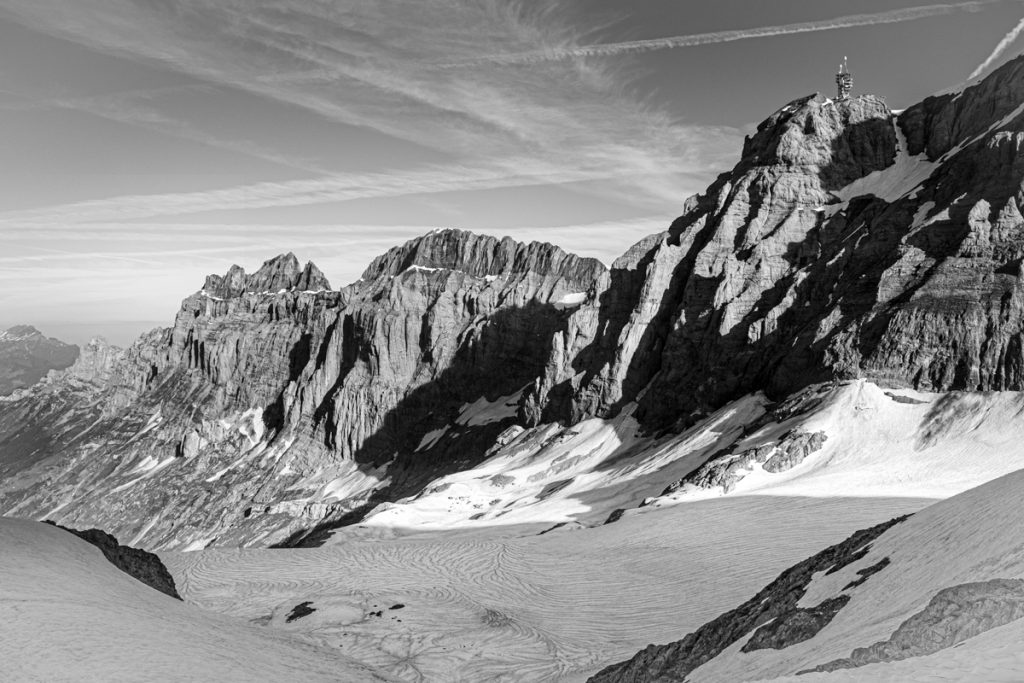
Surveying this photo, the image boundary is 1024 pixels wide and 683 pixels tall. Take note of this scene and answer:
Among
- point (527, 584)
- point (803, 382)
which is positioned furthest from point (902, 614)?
point (803, 382)

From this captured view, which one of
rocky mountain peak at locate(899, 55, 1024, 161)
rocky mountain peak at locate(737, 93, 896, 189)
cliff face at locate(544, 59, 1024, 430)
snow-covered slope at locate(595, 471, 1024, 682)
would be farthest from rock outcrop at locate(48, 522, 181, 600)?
rocky mountain peak at locate(737, 93, 896, 189)

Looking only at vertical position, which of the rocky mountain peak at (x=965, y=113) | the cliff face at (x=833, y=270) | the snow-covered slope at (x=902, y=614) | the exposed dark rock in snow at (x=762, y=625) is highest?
the rocky mountain peak at (x=965, y=113)

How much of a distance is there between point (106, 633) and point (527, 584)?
27.8 metres

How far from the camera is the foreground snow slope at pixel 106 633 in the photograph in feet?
41.3

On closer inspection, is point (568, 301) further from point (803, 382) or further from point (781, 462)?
point (781, 462)

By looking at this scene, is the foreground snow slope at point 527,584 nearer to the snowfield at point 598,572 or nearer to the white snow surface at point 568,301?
the snowfield at point 598,572

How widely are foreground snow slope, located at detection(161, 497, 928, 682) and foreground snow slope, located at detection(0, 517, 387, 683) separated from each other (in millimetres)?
7492

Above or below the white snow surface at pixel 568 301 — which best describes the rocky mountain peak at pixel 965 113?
above

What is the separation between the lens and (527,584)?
3897 centimetres

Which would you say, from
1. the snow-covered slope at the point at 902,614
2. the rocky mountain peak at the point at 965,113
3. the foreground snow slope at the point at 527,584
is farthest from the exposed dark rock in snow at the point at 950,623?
the rocky mountain peak at the point at 965,113

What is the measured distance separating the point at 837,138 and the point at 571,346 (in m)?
60.9

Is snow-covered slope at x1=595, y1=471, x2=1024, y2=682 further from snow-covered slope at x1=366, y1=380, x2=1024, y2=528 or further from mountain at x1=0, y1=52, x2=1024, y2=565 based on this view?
mountain at x1=0, y1=52, x2=1024, y2=565

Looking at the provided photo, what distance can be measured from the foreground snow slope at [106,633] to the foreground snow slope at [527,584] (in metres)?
7.49

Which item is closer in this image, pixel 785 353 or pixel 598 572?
pixel 598 572
